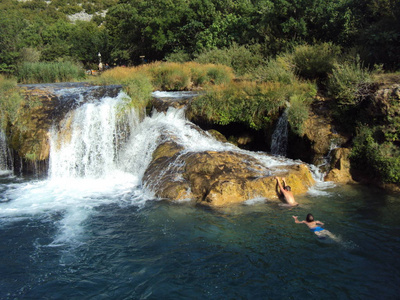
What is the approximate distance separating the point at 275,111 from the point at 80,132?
6.95 metres

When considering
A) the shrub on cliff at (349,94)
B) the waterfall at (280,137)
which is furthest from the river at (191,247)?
the shrub on cliff at (349,94)

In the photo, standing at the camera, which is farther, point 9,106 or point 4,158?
point 9,106

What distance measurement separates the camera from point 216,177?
28.6 feet

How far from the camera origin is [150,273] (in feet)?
17.9

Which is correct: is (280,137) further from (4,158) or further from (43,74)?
(43,74)

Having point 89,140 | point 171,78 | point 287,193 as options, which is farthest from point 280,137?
point 171,78

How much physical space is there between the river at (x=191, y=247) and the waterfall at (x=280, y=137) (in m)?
2.11

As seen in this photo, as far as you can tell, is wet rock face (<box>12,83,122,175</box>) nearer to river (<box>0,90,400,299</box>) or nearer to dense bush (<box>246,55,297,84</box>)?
river (<box>0,90,400,299</box>)

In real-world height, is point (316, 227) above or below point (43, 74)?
below

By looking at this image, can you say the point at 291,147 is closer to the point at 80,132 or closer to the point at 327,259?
the point at 327,259

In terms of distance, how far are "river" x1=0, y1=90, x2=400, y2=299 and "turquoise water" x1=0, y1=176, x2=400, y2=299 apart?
0.02 m

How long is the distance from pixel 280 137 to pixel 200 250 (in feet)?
20.9

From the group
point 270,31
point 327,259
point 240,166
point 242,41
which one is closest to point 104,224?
point 240,166

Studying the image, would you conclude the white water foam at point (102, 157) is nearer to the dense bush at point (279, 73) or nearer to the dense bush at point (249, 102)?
the dense bush at point (249, 102)
